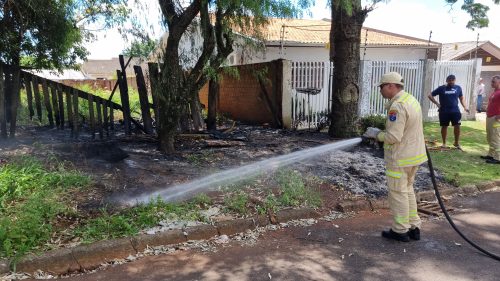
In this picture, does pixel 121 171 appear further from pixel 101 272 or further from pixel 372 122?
pixel 372 122

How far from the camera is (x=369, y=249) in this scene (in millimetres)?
4199

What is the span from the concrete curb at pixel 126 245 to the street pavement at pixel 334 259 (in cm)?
18

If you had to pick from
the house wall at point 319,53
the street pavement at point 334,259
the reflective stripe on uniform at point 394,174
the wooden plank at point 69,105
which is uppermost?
the house wall at point 319,53

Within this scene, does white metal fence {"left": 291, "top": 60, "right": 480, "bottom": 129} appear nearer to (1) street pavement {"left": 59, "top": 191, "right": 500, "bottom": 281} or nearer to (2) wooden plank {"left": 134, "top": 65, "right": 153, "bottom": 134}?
(2) wooden plank {"left": 134, "top": 65, "right": 153, "bottom": 134}

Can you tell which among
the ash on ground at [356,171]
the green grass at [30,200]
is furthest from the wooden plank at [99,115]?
the ash on ground at [356,171]

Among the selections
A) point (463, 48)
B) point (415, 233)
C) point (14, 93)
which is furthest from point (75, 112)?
point (463, 48)

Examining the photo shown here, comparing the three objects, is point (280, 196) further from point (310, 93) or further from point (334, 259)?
point (310, 93)

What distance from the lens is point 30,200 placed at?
439cm

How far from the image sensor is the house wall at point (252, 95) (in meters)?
11.3

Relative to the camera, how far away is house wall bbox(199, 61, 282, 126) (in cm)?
1128

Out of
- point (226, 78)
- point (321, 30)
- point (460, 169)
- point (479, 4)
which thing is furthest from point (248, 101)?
point (321, 30)

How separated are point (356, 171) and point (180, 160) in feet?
9.96

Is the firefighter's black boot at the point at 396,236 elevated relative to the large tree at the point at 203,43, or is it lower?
lower

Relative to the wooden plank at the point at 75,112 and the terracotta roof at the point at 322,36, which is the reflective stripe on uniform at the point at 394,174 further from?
the terracotta roof at the point at 322,36
